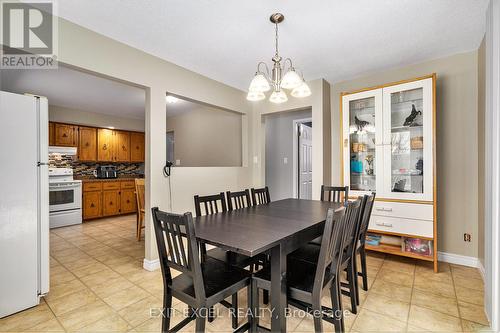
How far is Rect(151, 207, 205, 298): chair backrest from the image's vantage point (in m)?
1.26

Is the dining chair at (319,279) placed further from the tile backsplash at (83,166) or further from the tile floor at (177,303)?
the tile backsplash at (83,166)

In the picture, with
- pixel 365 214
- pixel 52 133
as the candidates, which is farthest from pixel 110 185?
pixel 365 214

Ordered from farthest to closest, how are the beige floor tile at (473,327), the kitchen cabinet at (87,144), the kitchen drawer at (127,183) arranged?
1. the kitchen drawer at (127,183)
2. the kitchen cabinet at (87,144)
3. the beige floor tile at (473,327)

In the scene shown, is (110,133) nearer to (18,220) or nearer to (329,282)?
(18,220)

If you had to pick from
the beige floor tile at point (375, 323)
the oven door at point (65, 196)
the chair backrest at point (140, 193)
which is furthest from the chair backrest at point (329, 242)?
the oven door at point (65, 196)

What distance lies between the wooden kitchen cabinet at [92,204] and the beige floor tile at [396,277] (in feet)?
18.0

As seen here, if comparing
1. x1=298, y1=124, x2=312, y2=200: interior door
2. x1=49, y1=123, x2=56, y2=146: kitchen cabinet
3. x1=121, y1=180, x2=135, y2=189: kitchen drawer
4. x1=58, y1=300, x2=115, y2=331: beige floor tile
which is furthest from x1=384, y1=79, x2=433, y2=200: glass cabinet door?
x1=49, y1=123, x2=56, y2=146: kitchen cabinet

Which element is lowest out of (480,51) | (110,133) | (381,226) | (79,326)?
(79,326)

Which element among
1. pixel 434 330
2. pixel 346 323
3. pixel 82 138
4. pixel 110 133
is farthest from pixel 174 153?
pixel 434 330

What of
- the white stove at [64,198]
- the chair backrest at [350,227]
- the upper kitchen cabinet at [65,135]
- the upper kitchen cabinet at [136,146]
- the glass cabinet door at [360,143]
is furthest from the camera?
the upper kitchen cabinet at [136,146]

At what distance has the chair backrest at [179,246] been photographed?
1.26m

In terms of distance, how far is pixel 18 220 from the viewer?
75.0 inches

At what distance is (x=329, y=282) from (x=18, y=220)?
2.39m
